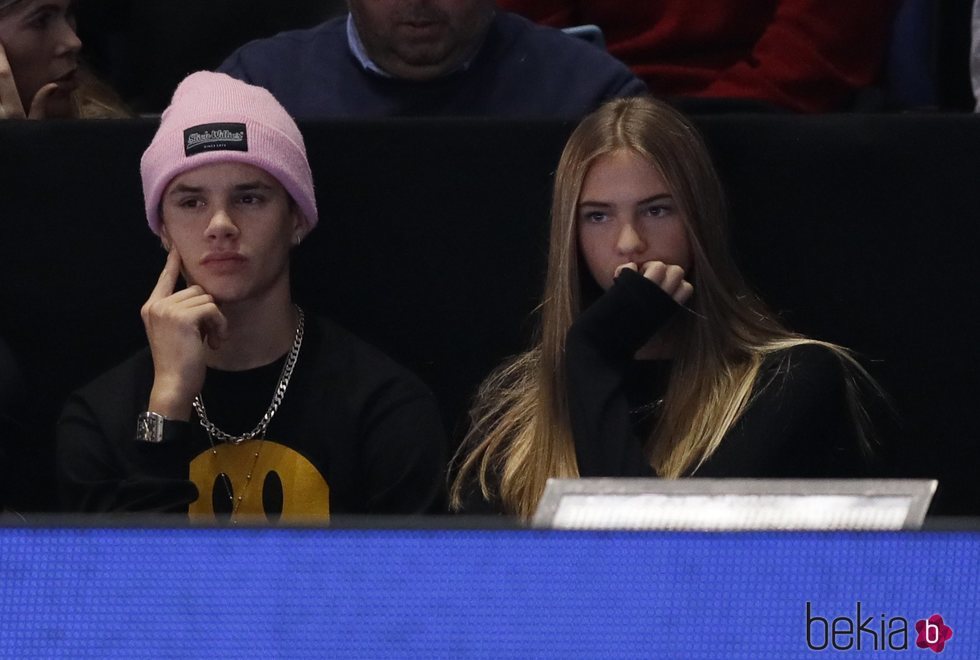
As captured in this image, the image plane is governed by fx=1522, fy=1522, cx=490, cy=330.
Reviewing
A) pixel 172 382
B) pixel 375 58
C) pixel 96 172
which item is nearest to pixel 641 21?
pixel 375 58

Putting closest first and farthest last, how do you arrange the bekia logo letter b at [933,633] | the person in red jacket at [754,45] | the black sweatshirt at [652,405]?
the bekia logo letter b at [933,633], the black sweatshirt at [652,405], the person in red jacket at [754,45]

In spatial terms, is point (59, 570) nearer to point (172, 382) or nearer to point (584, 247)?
point (172, 382)

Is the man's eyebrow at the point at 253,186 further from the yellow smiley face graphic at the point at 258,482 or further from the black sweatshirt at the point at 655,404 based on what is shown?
the black sweatshirt at the point at 655,404

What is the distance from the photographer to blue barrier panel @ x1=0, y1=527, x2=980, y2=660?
96 cm

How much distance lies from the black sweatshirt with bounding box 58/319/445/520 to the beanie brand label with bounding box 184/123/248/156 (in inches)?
11.3

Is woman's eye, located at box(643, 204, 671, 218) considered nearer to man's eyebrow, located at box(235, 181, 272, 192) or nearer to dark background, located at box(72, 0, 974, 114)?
man's eyebrow, located at box(235, 181, 272, 192)

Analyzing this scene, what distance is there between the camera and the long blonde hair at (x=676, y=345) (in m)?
1.96

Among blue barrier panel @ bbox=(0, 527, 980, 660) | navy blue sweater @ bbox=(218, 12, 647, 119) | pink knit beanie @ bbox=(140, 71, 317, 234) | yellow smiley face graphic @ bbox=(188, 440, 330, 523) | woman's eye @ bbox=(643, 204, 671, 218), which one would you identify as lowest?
yellow smiley face graphic @ bbox=(188, 440, 330, 523)

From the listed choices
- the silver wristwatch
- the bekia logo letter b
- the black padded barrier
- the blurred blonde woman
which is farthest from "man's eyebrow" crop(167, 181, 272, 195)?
the bekia logo letter b

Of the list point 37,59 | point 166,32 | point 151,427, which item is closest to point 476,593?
point 151,427

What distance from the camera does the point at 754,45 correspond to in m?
2.85

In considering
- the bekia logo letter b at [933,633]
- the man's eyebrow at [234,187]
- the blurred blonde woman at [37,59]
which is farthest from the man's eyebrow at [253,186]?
the bekia logo letter b at [933,633]

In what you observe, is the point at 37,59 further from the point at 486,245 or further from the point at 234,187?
the point at 486,245

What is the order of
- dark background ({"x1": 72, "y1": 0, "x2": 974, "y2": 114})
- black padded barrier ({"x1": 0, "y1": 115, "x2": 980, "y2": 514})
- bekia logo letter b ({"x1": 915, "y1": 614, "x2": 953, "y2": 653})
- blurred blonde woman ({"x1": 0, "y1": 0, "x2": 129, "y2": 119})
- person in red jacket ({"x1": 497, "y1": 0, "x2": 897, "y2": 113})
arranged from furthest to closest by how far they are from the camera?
dark background ({"x1": 72, "y1": 0, "x2": 974, "y2": 114})
person in red jacket ({"x1": 497, "y1": 0, "x2": 897, "y2": 113})
blurred blonde woman ({"x1": 0, "y1": 0, "x2": 129, "y2": 119})
black padded barrier ({"x1": 0, "y1": 115, "x2": 980, "y2": 514})
bekia logo letter b ({"x1": 915, "y1": 614, "x2": 953, "y2": 653})
